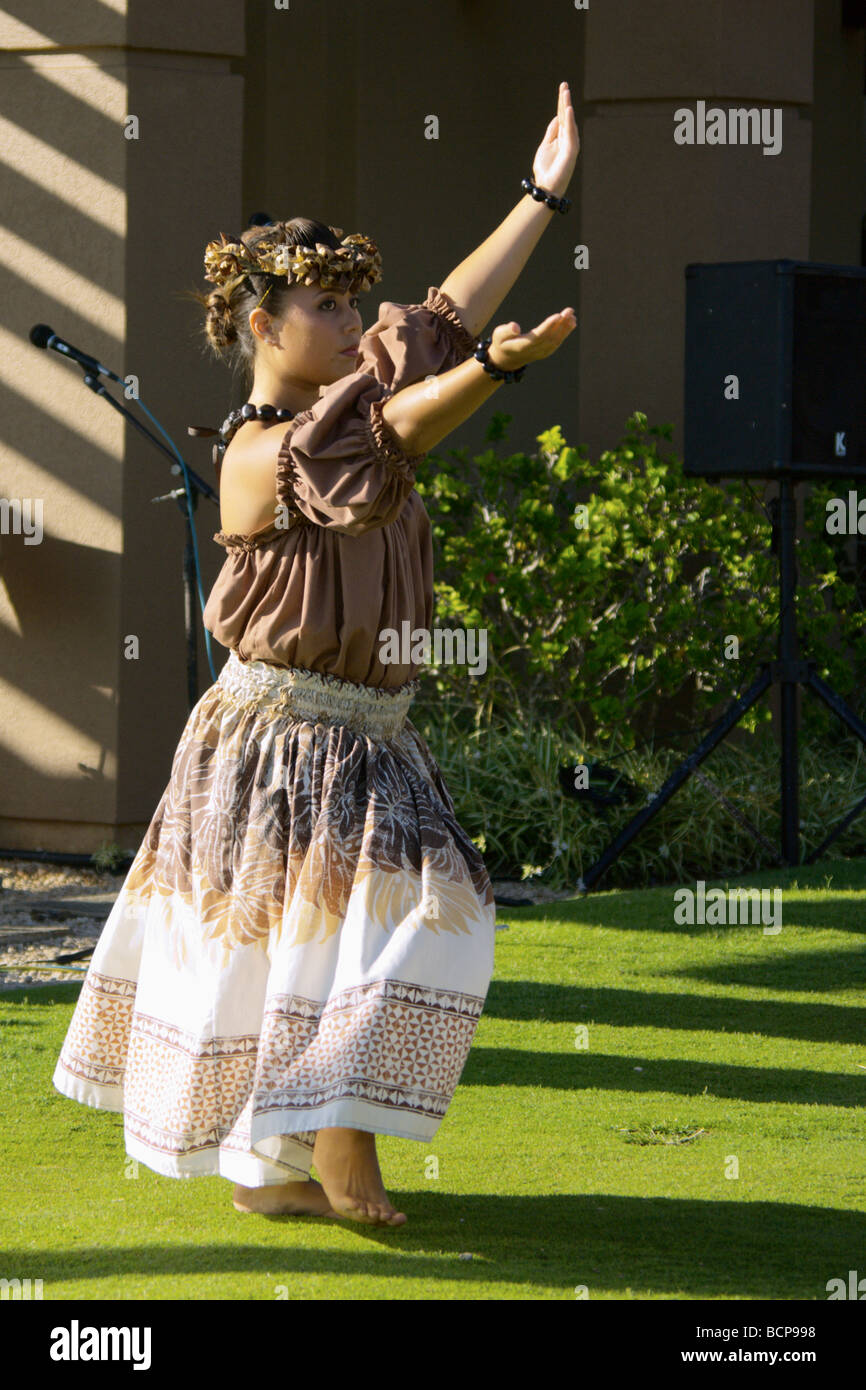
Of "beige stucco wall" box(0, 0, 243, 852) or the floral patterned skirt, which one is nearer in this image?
the floral patterned skirt

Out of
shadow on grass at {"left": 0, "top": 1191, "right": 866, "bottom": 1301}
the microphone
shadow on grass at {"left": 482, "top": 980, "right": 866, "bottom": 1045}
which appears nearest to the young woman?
shadow on grass at {"left": 0, "top": 1191, "right": 866, "bottom": 1301}

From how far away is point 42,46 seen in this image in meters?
7.16

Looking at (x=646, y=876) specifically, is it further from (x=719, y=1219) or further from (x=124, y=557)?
(x=719, y=1219)

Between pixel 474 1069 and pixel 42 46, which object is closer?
pixel 474 1069

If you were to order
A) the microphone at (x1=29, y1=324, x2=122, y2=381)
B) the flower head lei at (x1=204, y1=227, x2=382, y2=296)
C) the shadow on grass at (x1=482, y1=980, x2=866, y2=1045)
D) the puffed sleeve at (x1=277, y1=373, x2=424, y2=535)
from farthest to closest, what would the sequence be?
the microphone at (x1=29, y1=324, x2=122, y2=381), the shadow on grass at (x1=482, y1=980, x2=866, y2=1045), the flower head lei at (x1=204, y1=227, x2=382, y2=296), the puffed sleeve at (x1=277, y1=373, x2=424, y2=535)

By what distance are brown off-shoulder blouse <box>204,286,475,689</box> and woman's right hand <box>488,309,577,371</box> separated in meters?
0.32

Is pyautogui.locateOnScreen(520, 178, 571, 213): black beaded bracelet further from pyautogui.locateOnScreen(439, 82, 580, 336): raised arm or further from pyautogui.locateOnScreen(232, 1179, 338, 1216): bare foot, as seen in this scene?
pyautogui.locateOnScreen(232, 1179, 338, 1216): bare foot

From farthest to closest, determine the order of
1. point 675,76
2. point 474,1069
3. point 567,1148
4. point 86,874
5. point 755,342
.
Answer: point 675,76 < point 86,874 < point 755,342 < point 474,1069 < point 567,1148

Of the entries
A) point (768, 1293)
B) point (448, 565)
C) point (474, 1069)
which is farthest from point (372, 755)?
point (448, 565)

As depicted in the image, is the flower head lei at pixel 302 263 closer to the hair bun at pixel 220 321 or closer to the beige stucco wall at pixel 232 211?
the hair bun at pixel 220 321

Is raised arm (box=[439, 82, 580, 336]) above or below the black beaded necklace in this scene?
above

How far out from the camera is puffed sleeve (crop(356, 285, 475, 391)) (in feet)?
9.70

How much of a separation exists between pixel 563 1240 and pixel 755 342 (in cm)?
431

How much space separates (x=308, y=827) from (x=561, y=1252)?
81cm
